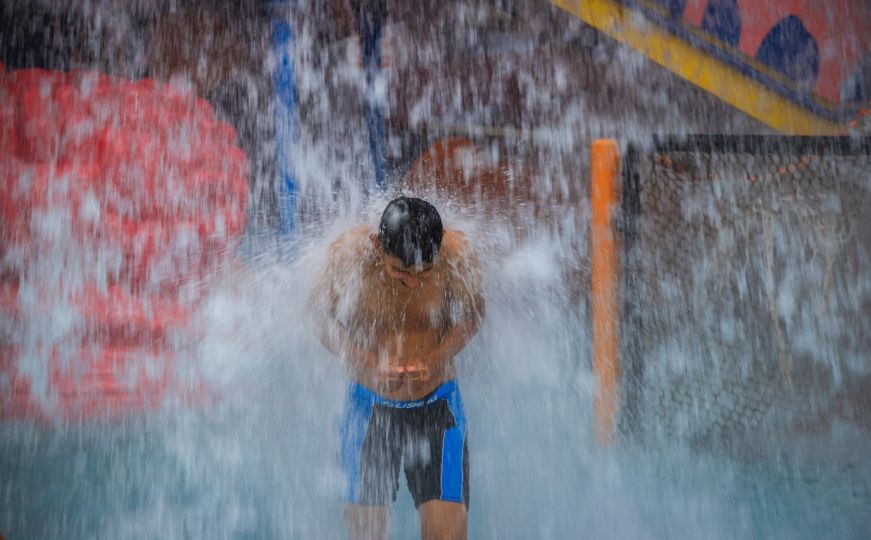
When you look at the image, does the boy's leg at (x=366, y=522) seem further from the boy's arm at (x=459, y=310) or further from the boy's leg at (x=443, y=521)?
the boy's arm at (x=459, y=310)

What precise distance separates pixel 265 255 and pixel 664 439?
3789 mm

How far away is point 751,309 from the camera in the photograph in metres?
4.34

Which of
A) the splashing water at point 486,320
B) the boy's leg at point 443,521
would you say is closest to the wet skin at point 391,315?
the boy's leg at point 443,521

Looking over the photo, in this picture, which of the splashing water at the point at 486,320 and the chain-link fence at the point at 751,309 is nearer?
the splashing water at the point at 486,320

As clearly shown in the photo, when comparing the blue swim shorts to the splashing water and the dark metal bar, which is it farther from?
the dark metal bar

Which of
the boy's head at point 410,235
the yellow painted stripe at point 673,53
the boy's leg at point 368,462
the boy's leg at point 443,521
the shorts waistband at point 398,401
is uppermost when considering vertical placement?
→ the yellow painted stripe at point 673,53

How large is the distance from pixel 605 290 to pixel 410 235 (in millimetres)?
2050

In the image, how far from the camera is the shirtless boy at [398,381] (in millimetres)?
2330

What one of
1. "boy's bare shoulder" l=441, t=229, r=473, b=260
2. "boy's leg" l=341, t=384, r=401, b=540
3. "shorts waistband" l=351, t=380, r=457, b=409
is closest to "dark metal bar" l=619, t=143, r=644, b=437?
"boy's bare shoulder" l=441, t=229, r=473, b=260

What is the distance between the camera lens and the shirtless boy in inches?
91.7

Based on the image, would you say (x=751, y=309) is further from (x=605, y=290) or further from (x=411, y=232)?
(x=411, y=232)

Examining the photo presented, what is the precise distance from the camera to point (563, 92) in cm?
634

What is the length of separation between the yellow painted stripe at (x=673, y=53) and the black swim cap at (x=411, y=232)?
3746 mm

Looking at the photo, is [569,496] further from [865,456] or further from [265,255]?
[265,255]
